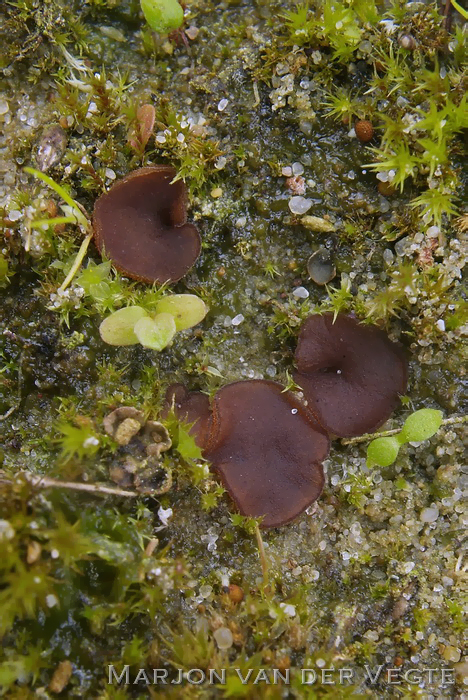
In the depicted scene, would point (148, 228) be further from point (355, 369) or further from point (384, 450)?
point (384, 450)

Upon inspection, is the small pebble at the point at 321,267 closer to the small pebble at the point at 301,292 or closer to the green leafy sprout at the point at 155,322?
the small pebble at the point at 301,292

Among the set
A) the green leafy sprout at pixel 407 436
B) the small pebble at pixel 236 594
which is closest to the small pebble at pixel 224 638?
the small pebble at pixel 236 594

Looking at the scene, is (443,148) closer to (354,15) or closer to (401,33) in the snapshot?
→ (401,33)

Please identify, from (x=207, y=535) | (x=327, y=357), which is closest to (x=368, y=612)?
(x=207, y=535)

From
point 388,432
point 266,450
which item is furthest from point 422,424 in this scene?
point 266,450

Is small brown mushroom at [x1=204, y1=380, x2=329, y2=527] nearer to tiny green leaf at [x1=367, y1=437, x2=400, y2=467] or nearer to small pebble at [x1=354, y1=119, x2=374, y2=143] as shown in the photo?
tiny green leaf at [x1=367, y1=437, x2=400, y2=467]

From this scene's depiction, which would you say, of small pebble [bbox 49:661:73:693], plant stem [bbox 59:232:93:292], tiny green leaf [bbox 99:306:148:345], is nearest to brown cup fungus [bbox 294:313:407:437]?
tiny green leaf [bbox 99:306:148:345]
